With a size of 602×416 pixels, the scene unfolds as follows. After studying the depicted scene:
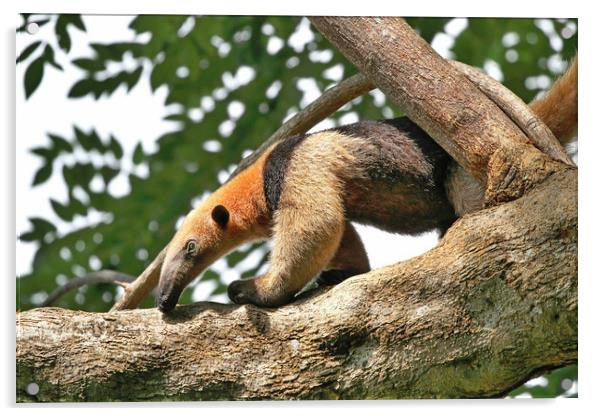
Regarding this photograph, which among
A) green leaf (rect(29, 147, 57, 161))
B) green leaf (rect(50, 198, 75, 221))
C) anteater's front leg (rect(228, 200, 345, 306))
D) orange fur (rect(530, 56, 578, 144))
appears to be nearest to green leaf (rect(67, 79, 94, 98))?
green leaf (rect(29, 147, 57, 161))

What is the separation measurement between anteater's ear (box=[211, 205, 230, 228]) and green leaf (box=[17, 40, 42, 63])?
1310mm

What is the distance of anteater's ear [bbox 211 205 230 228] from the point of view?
4441mm

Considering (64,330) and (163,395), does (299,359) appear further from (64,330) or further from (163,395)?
(64,330)

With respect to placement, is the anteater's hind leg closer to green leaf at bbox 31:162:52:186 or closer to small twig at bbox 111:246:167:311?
small twig at bbox 111:246:167:311

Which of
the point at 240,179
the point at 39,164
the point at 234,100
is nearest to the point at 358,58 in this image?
the point at 240,179

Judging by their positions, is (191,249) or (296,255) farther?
(191,249)

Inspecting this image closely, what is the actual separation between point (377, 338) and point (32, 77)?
2354 millimetres

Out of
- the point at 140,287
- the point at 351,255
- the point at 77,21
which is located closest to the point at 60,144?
the point at 77,21

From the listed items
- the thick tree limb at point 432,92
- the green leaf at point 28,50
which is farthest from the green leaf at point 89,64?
the thick tree limb at point 432,92

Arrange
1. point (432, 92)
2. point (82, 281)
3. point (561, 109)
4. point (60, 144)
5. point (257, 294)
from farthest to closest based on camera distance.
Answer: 1. point (82, 281)
2. point (60, 144)
3. point (561, 109)
4. point (257, 294)
5. point (432, 92)

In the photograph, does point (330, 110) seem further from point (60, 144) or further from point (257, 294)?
point (60, 144)

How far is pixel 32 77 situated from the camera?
4371 mm

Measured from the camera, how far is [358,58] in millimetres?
4035

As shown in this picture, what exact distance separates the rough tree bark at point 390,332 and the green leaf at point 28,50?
1539 millimetres
